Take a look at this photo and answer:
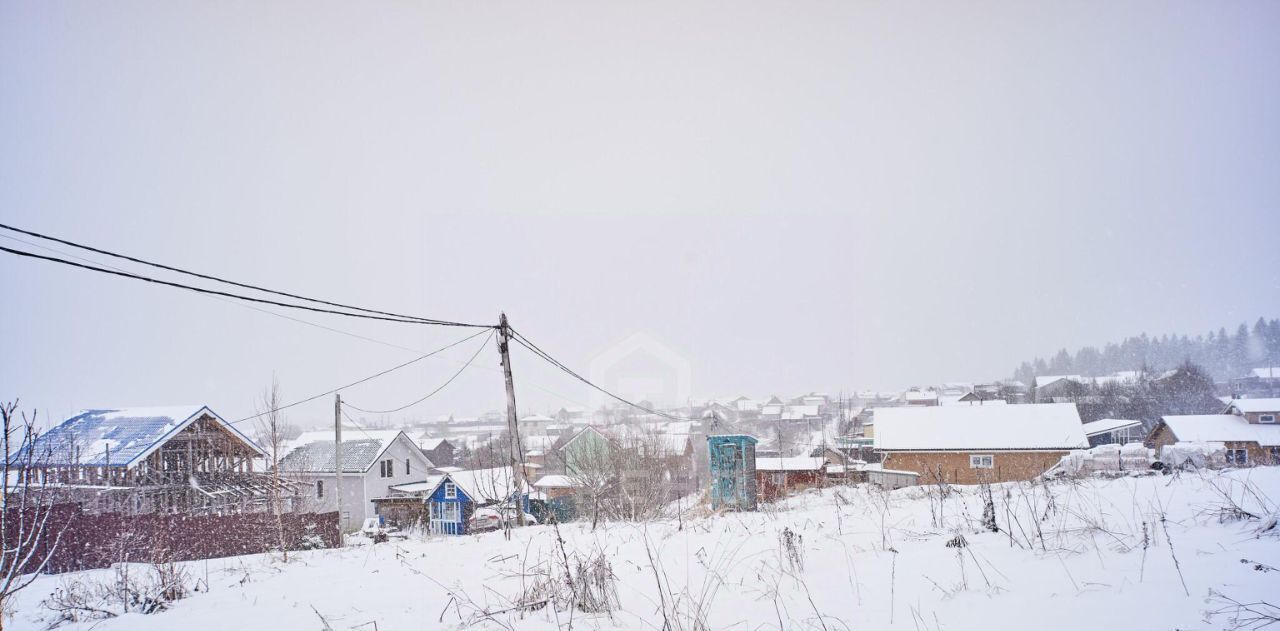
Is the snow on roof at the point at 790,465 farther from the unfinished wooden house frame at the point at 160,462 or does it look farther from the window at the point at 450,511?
the unfinished wooden house frame at the point at 160,462

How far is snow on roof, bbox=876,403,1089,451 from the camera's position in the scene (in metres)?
30.2

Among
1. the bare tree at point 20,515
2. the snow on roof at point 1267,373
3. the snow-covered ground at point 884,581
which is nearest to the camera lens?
the snow-covered ground at point 884,581

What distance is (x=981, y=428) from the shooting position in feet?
104

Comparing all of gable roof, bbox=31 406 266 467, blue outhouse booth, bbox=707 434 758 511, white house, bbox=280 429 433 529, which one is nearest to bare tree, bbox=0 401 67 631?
gable roof, bbox=31 406 266 467

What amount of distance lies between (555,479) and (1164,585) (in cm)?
3759

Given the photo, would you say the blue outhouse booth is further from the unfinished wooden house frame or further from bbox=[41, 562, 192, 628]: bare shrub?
the unfinished wooden house frame

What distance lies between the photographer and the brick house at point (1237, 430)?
3478 cm

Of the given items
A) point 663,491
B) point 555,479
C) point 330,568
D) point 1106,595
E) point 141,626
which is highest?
point 1106,595

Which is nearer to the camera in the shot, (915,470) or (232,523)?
(232,523)

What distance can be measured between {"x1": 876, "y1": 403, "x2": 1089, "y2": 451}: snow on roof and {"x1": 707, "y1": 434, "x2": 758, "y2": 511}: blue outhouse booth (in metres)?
17.1

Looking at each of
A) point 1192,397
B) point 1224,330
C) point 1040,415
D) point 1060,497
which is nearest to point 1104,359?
point 1224,330

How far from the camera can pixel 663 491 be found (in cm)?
2112

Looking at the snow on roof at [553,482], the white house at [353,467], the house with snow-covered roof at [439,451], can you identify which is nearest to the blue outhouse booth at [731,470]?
the snow on roof at [553,482]

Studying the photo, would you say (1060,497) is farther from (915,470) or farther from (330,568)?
(915,470)
